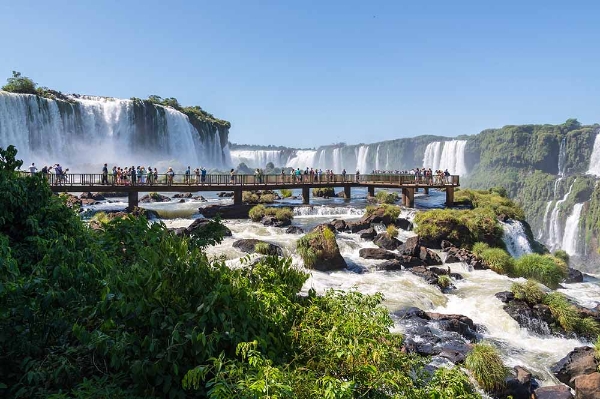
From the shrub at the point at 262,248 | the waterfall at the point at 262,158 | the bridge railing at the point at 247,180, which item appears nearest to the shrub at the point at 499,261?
the shrub at the point at 262,248

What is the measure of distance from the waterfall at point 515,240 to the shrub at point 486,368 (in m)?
17.0

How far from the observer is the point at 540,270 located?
19.6 meters

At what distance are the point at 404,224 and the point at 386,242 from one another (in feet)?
14.4

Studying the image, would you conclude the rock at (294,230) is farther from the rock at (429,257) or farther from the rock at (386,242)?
the rock at (429,257)

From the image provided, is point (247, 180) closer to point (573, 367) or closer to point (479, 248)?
point (479, 248)

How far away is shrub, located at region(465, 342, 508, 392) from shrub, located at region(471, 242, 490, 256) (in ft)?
41.2

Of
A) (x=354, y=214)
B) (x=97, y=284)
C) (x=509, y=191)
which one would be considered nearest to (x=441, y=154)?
(x=509, y=191)

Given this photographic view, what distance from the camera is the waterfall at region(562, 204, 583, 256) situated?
1866 inches

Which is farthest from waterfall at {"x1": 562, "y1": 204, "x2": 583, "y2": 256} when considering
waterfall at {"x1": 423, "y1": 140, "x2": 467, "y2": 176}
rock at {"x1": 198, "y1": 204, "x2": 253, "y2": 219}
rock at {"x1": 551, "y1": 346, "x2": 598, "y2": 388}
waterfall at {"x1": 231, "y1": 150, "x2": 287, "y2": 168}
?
waterfall at {"x1": 231, "y1": 150, "x2": 287, "y2": 168}

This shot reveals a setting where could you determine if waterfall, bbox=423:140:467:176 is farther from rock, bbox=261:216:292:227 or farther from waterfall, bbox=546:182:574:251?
rock, bbox=261:216:292:227

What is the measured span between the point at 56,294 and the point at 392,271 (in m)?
16.7

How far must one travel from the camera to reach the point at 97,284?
5020 mm

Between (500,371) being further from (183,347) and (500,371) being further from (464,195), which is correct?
(464,195)

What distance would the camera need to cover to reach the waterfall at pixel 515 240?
83.6ft
